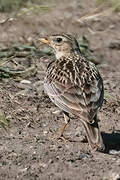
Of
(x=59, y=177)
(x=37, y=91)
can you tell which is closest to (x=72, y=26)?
(x=37, y=91)

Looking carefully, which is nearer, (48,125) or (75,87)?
(75,87)

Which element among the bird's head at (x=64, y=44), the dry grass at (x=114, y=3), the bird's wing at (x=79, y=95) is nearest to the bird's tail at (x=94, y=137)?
the bird's wing at (x=79, y=95)

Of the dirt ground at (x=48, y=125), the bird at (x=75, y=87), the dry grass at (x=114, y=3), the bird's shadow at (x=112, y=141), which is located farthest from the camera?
the dry grass at (x=114, y=3)

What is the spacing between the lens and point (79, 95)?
22.9 ft

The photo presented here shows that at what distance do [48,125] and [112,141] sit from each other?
84cm

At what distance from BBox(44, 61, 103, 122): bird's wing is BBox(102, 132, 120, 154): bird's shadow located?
66 centimetres

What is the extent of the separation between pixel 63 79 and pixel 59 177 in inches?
57.6

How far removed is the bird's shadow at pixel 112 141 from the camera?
7.45 m

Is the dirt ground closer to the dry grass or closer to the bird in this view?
the bird

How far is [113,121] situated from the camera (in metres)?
8.11

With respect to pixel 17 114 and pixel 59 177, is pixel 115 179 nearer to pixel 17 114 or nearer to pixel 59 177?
pixel 59 177

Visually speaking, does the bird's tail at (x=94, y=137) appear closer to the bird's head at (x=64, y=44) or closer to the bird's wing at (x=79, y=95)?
the bird's wing at (x=79, y=95)

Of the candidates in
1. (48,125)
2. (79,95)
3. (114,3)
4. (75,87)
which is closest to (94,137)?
(79,95)

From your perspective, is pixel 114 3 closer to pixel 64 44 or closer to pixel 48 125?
pixel 64 44
